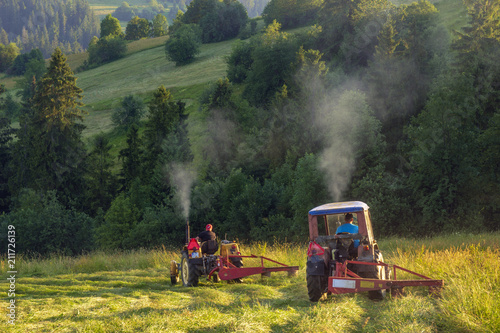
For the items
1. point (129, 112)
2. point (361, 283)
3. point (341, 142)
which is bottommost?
point (361, 283)

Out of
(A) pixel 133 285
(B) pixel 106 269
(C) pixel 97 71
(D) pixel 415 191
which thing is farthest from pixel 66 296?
(C) pixel 97 71

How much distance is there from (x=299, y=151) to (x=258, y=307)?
1482 inches

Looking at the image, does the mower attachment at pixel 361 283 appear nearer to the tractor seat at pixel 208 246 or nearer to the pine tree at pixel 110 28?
the tractor seat at pixel 208 246

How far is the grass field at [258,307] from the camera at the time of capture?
782 centimetres

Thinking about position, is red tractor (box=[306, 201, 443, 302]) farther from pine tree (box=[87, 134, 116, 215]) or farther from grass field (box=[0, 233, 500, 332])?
pine tree (box=[87, 134, 116, 215])

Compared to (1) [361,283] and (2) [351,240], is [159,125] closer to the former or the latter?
(2) [351,240]

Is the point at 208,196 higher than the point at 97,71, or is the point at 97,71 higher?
the point at 97,71

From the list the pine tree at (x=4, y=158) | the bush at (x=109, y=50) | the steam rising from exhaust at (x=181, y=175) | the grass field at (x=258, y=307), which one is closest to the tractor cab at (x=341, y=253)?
the grass field at (x=258, y=307)

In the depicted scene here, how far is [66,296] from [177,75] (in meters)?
85.5

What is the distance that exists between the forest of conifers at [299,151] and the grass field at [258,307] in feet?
73.1

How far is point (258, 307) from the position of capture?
→ 947cm

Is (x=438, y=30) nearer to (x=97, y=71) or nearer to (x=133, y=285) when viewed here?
(x=133, y=285)

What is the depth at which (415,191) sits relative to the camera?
34969mm

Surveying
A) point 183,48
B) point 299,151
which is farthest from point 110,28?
point 299,151
